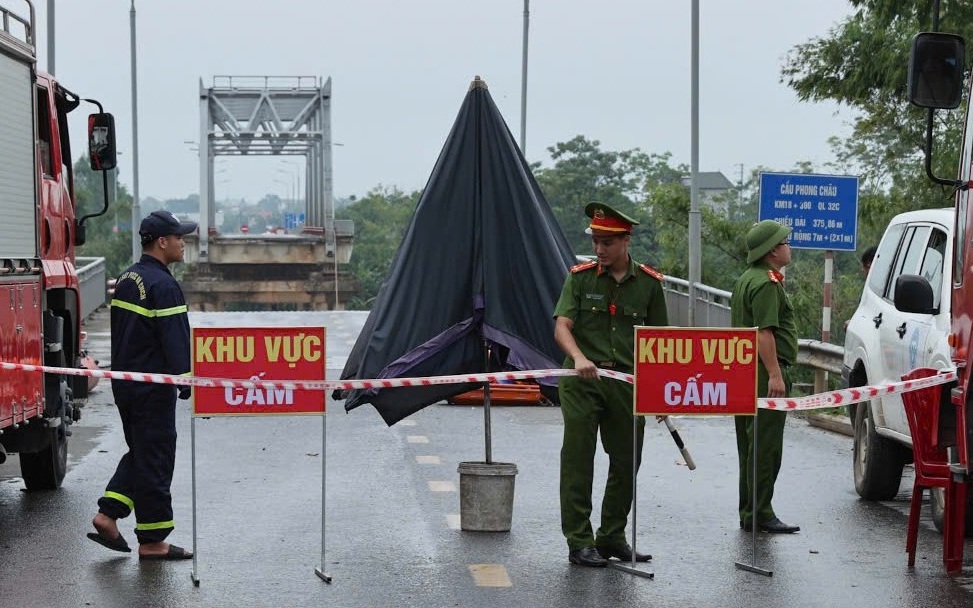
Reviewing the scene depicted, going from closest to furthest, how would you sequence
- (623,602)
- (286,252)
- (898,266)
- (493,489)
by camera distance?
1. (623,602)
2. (493,489)
3. (898,266)
4. (286,252)

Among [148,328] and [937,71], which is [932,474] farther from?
[148,328]

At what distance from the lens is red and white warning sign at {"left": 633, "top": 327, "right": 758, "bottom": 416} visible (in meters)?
8.65

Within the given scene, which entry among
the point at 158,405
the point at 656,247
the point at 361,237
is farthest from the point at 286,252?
the point at 158,405

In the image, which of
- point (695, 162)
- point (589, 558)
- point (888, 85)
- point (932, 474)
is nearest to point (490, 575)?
point (589, 558)

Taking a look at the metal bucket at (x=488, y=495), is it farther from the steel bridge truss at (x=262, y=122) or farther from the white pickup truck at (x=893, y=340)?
the steel bridge truss at (x=262, y=122)

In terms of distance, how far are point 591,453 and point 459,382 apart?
152cm

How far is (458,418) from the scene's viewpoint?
17125 millimetres

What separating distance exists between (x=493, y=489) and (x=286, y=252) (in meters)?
82.1

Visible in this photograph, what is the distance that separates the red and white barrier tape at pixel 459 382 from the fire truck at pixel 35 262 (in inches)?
9.7

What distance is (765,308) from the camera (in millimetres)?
9945

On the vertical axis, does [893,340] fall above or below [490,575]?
above

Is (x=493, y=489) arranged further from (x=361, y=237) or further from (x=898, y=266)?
(x=361, y=237)

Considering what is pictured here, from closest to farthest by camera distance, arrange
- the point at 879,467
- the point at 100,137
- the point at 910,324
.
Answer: the point at 910,324
the point at 879,467
the point at 100,137

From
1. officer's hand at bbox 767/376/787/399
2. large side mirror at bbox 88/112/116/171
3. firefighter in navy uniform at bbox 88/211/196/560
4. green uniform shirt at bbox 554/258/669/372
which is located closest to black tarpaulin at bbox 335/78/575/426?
green uniform shirt at bbox 554/258/669/372
